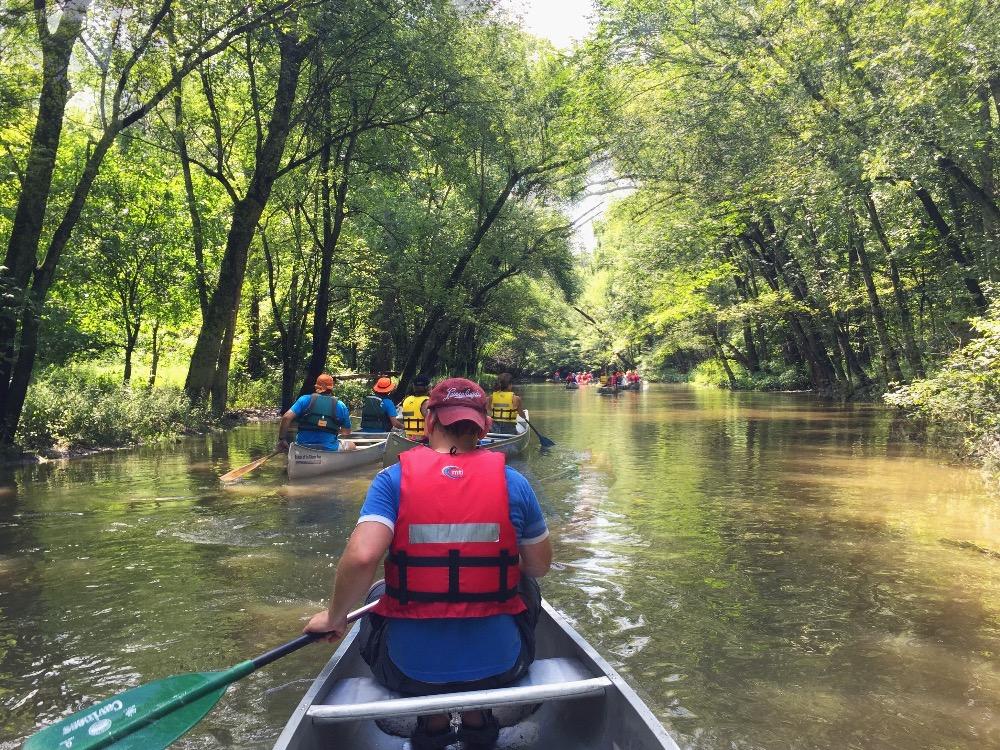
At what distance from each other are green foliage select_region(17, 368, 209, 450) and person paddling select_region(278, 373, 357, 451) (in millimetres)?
5665

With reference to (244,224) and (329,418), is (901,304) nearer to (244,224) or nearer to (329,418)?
(329,418)

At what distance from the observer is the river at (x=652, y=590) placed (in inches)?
167

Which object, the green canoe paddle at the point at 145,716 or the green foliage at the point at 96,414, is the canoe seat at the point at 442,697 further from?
the green foliage at the point at 96,414

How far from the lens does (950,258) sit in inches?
694

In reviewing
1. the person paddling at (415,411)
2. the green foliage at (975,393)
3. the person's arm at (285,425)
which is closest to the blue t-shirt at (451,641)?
the person's arm at (285,425)

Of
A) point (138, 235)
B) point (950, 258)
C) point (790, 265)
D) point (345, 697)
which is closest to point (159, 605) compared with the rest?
point (345, 697)

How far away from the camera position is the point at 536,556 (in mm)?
2898

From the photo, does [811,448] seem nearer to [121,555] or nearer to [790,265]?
[121,555]

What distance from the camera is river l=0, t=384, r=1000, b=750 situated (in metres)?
4.25

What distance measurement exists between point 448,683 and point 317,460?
9.13 m

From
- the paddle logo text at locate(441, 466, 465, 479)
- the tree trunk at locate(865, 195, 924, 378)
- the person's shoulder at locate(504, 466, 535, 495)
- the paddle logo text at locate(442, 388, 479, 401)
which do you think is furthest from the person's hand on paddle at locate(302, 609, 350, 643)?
the tree trunk at locate(865, 195, 924, 378)

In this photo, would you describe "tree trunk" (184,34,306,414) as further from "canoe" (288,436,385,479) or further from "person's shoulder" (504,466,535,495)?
"person's shoulder" (504,466,535,495)

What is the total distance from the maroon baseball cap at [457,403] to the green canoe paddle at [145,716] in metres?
1.03

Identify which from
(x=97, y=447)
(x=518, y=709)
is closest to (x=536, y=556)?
(x=518, y=709)
